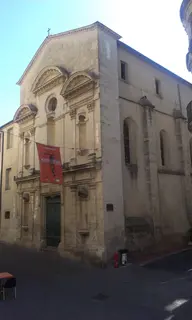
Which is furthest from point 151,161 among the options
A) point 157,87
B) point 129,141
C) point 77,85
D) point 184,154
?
point 77,85

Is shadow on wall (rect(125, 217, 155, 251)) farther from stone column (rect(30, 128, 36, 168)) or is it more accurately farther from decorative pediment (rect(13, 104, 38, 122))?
decorative pediment (rect(13, 104, 38, 122))

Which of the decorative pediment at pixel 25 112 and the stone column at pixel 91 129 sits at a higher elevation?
the decorative pediment at pixel 25 112

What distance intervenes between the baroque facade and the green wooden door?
6 cm

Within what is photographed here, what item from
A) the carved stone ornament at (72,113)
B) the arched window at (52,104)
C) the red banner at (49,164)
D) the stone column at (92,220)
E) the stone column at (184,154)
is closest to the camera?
the red banner at (49,164)

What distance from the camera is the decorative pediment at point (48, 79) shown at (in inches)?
747

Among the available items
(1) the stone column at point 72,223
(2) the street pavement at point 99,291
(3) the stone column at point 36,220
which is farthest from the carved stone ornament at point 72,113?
(2) the street pavement at point 99,291

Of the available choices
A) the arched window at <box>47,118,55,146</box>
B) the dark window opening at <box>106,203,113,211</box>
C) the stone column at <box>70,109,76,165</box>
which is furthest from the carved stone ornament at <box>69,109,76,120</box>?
the dark window opening at <box>106,203,113,211</box>

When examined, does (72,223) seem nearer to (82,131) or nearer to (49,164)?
(49,164)

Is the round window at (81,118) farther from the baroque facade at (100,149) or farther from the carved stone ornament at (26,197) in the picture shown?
A: the carved stone ornament at (26,197)

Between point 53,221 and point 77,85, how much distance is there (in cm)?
874

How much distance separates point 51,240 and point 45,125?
7.94m

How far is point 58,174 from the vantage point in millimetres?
15062

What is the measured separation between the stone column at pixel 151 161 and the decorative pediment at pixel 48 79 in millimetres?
5638

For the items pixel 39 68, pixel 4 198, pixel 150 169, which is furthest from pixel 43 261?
pixel 39 68
